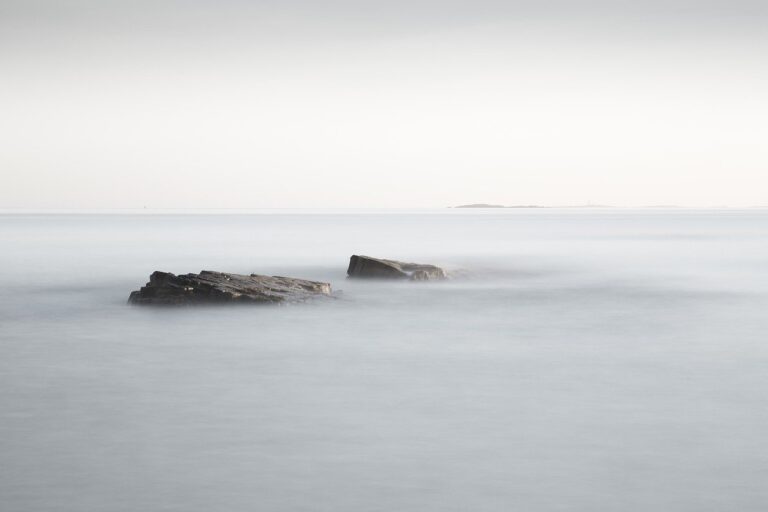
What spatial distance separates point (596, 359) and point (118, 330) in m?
8.89

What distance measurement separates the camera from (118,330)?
16.9 meters

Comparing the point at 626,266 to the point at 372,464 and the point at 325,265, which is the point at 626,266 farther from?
the point at 372,464

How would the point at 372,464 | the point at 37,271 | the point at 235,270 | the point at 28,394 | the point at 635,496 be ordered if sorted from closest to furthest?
the point at 635,496 → the point at 372,464 → the point at 28,394 → the point at 37,271 → the point at 235,270

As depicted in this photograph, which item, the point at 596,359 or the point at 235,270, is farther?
the point at 235,270

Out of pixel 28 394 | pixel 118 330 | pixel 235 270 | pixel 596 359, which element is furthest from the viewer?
pixel 235 270

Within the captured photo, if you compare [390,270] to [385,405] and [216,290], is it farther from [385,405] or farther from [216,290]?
[385,405]

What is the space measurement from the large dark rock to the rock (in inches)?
214

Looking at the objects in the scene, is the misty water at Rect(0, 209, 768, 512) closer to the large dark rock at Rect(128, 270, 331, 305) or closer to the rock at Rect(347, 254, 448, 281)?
the large dark rock at Rect(128, 270, 331, 305)

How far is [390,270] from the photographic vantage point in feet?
87.7

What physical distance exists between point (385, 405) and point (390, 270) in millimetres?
16083

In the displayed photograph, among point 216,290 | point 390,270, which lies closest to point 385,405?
point 216,290

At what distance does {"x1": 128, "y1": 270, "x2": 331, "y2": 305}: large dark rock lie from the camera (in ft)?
64.1

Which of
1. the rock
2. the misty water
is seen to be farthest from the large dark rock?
the rock

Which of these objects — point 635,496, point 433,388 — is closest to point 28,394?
point 433,388
